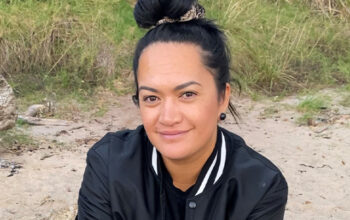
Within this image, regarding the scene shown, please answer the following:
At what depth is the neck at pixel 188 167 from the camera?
72.8 inches

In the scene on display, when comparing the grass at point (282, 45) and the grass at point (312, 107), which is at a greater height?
the grass at point (282, 45)

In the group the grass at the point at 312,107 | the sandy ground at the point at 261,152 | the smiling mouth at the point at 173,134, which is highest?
the smiling mouth at the point at 173,134

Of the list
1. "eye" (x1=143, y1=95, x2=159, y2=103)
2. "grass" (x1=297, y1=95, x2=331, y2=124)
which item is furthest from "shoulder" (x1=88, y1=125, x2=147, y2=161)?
"grass" (x1=297, y1=95, x2=331, y2=124)

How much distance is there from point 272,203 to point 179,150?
0.39 metres

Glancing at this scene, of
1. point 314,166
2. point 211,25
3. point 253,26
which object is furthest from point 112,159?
point 253,26

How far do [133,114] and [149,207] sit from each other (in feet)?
11.0

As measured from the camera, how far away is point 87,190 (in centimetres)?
192

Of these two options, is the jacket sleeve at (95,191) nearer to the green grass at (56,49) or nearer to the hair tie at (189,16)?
the hair tie at (189,16)

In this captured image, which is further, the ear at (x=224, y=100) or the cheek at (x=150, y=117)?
the ear at (x=224, y=100)

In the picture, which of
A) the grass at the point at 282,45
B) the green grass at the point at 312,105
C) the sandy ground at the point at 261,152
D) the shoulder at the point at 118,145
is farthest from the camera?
the grass at the point at 282,45

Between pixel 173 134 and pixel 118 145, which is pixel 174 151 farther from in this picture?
pixel 118 145

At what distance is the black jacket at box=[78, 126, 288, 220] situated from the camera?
5.95 ft

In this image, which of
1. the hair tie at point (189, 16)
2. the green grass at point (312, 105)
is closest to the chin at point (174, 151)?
the hair tie at point (189, 16)

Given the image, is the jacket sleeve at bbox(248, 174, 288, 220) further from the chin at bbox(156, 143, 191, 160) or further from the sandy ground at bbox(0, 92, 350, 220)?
the sandy ground at bbox(0, 92, 350, 220)
